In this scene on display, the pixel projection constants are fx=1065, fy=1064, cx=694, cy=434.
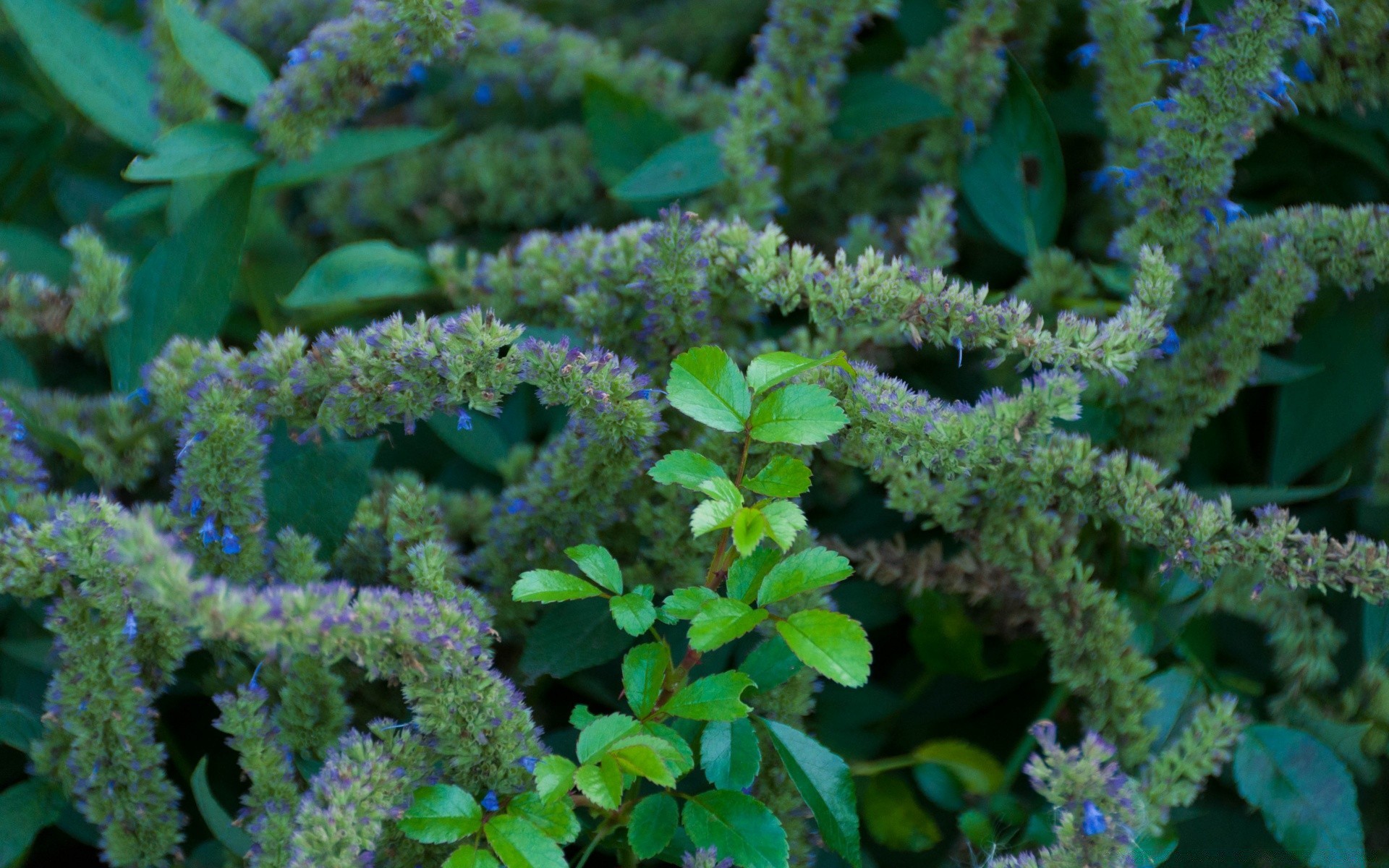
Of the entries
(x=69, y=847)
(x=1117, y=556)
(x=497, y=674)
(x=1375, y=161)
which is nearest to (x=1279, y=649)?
(x=1117, y=556)

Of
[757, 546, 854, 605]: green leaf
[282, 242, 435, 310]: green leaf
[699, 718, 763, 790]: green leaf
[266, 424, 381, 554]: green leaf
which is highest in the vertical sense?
[757, 546, 854, 605]: green leaf

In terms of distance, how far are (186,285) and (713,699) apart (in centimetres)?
60

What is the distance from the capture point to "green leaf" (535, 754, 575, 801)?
57 centimetres

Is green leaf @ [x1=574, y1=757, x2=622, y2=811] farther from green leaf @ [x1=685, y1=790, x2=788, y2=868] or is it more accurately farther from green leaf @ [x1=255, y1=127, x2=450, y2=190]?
green leaf @ [x1=255, y1=127, x2=450, y2=190]

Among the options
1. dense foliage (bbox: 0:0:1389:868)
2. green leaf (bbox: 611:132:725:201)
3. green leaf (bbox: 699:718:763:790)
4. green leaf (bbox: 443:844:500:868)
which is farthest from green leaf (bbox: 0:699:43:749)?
green leaf (bbox: 611:132:725:201)

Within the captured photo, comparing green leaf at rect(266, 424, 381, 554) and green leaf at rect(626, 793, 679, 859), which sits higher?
green leaf at rect(266, 424, 381, 554)

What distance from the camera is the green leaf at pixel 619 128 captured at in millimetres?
1119

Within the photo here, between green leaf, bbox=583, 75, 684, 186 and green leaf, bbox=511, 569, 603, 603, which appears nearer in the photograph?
green leaf, bbox=511, 569, 603, 603

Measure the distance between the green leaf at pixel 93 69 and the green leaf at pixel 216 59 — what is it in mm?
113

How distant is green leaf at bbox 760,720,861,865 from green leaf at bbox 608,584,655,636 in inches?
5.6

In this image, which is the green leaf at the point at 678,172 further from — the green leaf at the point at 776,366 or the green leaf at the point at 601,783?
the green leaf at the point at 601,783

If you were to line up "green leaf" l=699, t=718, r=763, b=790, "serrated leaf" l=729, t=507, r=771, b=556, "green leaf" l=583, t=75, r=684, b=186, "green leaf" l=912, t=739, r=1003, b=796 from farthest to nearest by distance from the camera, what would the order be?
"green leaf" l=583, t=75, r=684, b=186, "green leaf" l=912, t=739, r=1003, b=796, "green leaf" l=699, t=718, r=763, b=790, "serrated leaf" l=729, t=507, r=771, b=556

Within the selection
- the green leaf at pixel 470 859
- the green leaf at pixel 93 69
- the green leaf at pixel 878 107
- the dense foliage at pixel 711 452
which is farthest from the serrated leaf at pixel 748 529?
the green leaf at pixel 93 69

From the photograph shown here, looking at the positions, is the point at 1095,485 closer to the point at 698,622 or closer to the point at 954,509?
the point at 954,509
